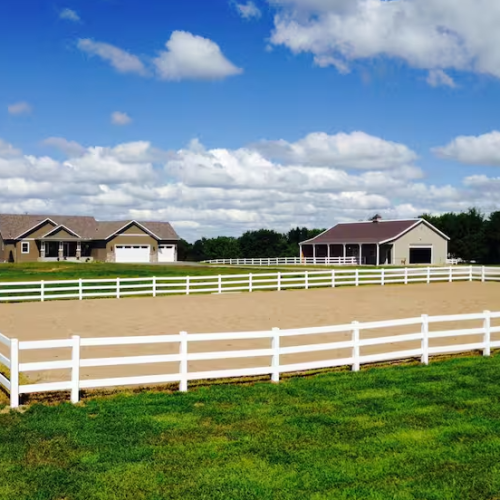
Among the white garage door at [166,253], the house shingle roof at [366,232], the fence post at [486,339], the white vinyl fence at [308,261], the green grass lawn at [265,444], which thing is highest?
the house shingle roof at [366,232]

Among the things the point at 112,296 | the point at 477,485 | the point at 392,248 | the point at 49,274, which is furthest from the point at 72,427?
the point at 392,248

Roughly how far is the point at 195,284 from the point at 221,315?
10.9m

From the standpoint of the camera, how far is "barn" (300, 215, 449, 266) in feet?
226

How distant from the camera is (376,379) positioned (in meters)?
12.1

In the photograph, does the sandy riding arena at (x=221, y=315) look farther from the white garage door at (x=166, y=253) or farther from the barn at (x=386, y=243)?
the white garage door at (x=166, y=253)

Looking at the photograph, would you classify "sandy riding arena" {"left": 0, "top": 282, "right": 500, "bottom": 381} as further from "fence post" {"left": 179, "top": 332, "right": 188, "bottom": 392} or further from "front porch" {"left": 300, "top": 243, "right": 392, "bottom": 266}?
"front porch" {"left": 300, "top": 243, "right": 392, "bottom": 266}

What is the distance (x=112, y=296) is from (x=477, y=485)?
28.1 metres

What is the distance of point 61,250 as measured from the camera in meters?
71.4

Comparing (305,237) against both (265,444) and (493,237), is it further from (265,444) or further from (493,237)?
(265,444)

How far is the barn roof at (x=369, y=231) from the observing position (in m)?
69.1

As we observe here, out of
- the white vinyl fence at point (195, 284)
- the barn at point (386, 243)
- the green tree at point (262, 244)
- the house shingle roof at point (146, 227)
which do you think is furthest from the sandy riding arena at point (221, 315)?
the green tree at point (262, 244)

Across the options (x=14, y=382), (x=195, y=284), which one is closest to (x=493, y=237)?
(x=195, y=284)

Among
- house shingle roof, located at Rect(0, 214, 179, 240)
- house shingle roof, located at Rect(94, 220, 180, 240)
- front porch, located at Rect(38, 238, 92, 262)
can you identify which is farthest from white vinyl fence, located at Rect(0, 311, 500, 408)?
house shingle roof, located at Rect(94, 220, 180, 240)

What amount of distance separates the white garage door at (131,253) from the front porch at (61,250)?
3.38 metres
